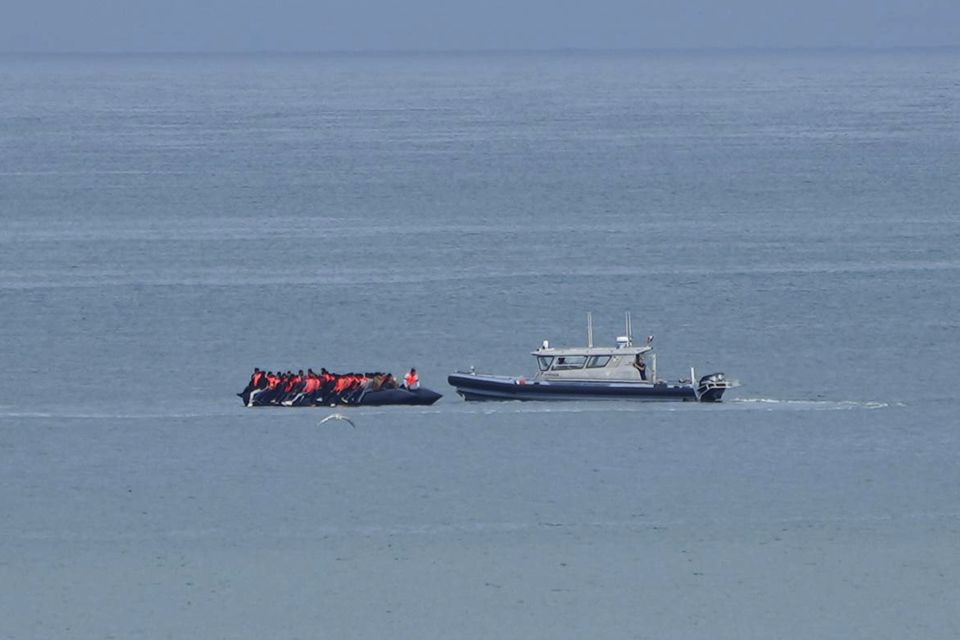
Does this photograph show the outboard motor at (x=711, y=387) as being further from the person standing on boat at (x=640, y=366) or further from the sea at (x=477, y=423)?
the person standing on boat at (x=640, y=366)

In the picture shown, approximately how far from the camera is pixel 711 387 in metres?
46.5

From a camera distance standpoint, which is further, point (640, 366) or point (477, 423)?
point (640, 366)

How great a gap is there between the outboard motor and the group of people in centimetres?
641

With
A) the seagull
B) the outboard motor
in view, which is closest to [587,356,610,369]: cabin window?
the outboard motor

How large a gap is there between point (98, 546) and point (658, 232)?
51146 mm

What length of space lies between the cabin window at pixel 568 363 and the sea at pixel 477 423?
102 cm

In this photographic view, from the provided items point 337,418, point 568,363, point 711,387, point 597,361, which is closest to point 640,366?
point 597,361

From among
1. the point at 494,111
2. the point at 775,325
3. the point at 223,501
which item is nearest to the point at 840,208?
the point at 775,325

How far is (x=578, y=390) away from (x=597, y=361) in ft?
3.18

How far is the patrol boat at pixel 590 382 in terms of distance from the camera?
46.5 meters

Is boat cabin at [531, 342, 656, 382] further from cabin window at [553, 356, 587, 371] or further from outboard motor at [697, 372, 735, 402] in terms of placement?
outboard motor at [697, 372, 735, 402]

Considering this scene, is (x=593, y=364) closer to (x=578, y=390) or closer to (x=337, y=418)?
(x=578, y=390)

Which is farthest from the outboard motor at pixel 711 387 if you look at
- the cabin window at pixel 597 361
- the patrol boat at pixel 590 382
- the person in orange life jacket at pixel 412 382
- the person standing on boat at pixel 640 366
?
the person in orange life jacket at pixel 412 382

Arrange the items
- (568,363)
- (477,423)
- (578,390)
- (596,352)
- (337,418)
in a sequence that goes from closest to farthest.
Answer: (477,423) → (337,418) → (578,390) → (596,352) → (568,363)
